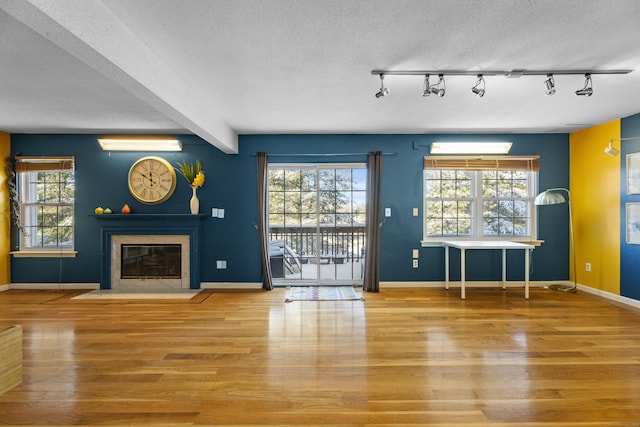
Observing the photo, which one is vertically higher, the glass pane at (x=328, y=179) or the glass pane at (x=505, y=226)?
the glass pane at (x=328, y=179)

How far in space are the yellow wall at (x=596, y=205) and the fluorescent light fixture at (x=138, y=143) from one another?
5798 millimetres

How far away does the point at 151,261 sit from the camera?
17.7 ft

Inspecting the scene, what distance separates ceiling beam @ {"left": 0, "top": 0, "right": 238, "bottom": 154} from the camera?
5.46ft

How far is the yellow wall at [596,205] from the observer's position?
468 cm

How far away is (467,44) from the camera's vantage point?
99.2 inches

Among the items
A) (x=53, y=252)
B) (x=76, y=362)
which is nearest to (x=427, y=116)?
(x=76, y=362)

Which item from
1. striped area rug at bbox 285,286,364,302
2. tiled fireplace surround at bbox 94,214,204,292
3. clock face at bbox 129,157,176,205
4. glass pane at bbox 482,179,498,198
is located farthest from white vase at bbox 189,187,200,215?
glass pane at bbox 482,179,498,198

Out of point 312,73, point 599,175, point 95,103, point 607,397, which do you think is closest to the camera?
point 607,397

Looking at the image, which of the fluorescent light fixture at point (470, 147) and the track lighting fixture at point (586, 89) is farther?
the fluorescent light fixture at point (470, 147)

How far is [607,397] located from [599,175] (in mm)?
3689

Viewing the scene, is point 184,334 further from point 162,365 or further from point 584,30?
point 584,30

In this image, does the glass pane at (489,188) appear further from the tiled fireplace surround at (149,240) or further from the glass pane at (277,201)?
the tiled fireplace surround at (149,240)

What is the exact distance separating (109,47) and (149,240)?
12.4 feet

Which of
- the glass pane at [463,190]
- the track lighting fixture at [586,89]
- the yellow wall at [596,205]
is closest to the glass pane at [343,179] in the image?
the glass pane at [463,190]
